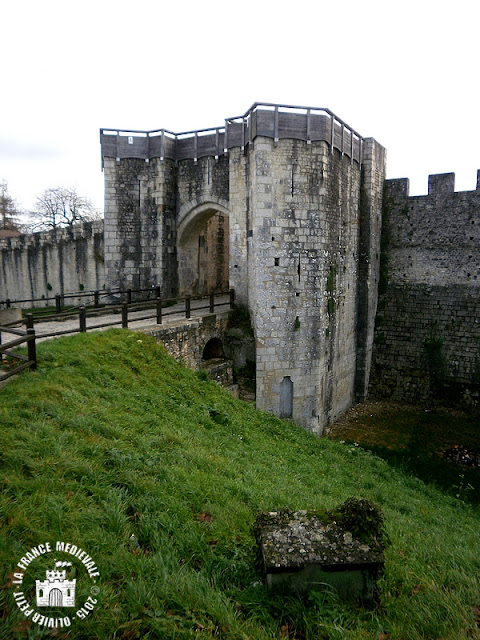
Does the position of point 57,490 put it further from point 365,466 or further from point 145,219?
point 145,219

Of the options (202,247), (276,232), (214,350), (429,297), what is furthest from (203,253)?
(429,297)

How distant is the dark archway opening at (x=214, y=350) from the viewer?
479 inches

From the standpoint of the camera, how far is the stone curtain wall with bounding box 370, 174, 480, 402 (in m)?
13.7

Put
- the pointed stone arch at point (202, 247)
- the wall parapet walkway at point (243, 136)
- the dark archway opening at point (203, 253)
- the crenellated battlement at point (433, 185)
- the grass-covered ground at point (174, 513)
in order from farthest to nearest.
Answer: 1. the dark archway opening at point (203, 253)
2. the pointed stone arch at point (202, 247)
3. the crenellated battlement at point (433, 185)
4. the wall parapet walkway at point (243, 136)
5. the grass-covered ground at point (174, 513)

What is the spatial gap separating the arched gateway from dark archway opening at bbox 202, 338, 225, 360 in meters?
1.57

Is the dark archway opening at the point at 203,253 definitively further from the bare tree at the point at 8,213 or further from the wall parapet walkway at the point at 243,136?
the bare tree at the point at 8,213

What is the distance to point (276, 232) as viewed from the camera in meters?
10.5

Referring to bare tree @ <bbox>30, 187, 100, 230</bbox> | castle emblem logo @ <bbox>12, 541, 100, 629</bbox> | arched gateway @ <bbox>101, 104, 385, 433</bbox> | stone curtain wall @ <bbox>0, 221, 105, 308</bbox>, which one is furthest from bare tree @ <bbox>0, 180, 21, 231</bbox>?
castle emblem logo @ <bbox>12, 541, 100, 629</bbox>

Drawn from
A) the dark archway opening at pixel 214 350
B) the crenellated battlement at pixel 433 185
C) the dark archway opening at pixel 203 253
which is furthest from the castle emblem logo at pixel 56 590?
the crenellated battlement at pixel 433 185

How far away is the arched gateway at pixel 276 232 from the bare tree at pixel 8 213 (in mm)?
29736

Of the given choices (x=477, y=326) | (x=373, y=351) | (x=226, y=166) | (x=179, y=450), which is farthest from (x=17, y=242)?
(x=477, y=326)

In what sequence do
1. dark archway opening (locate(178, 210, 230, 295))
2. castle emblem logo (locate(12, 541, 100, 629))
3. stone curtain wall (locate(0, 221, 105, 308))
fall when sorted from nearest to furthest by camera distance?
castle emblem logo (locate(12, 541, 100, 629))
dark archway opening (locate(178, 210, 230, 295))
stone curtain wall (locate(0, 221, 105, 308))

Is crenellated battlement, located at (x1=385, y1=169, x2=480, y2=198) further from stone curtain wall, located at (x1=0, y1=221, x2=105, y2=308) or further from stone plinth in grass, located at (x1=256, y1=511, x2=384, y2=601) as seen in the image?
stone plinth in grass, located at (x1=256, y1=511, x2=384, y2=601)

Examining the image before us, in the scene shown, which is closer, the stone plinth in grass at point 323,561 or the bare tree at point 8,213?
the stone plinth in grass at point 323,561
